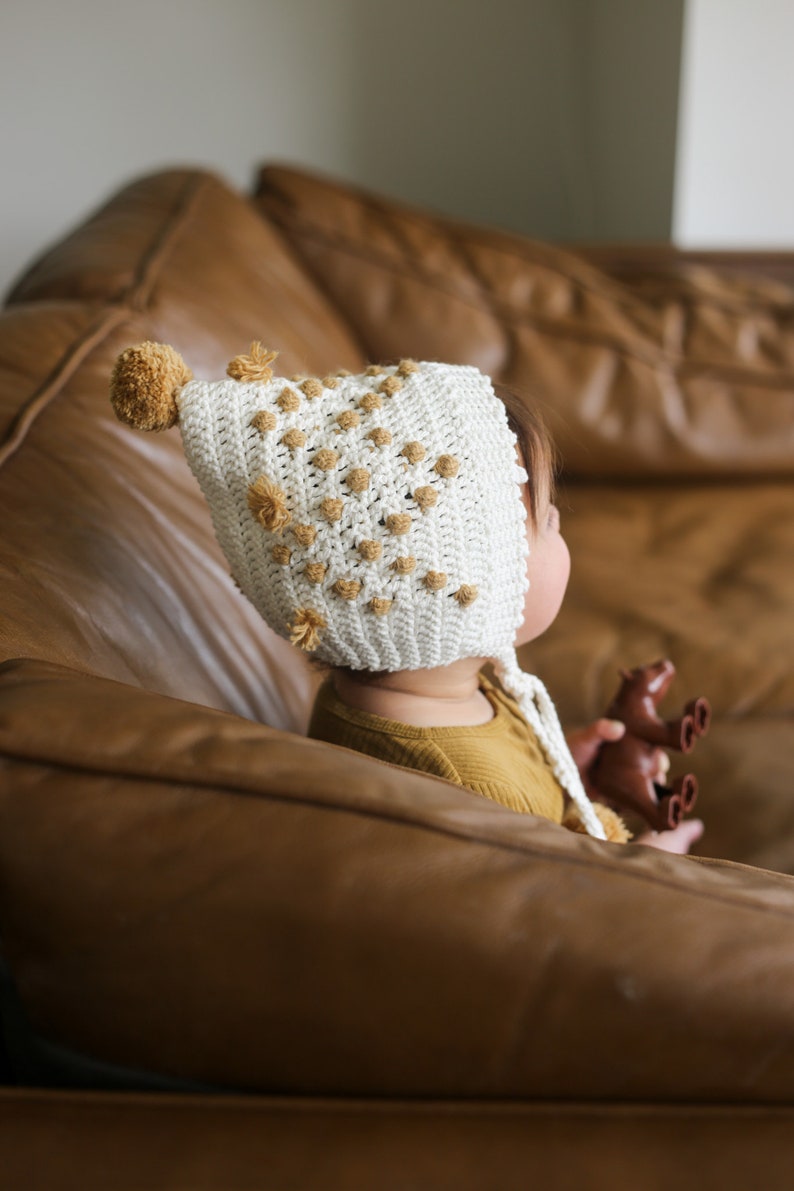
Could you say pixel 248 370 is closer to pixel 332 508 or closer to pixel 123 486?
pixel 332 508

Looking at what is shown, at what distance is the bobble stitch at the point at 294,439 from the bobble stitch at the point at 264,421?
0.04 feet

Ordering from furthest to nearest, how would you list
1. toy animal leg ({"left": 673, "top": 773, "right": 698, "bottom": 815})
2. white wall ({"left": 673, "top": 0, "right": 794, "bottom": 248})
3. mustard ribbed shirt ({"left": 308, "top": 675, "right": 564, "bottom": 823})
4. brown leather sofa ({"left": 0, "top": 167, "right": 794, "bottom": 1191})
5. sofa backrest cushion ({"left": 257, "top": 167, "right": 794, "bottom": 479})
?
white wall ({"left": 673, "top": 0, "right": 794, "bottom": 248}) < sofa backrest cushion ({"left": 257, "top": 167, "right": 794, "bottom": 479}) < toy animal leg ({"left": 673, "top": 773, "right": 698, "bottom": 815}) < mustard ribbed shirt ({"left": 308, "top": 675, "right": 564, "bottom": 823}) < brown leather sofa ({"left": 0, "top": 167, "right": 794, "bottom": 1191})

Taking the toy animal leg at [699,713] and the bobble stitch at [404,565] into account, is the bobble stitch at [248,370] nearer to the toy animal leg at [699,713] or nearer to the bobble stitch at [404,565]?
the bobble stitch at [404,565]

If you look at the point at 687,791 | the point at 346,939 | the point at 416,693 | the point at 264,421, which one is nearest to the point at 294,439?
the point at 264,421

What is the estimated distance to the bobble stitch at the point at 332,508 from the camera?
75 cm

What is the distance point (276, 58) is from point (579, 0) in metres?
0.73

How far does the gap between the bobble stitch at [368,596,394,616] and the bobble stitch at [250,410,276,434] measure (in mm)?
140

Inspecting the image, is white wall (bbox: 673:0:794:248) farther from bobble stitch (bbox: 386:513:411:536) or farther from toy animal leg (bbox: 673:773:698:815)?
bobble stitch (bbox: 386:513:411:536)

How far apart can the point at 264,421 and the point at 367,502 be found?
0.09 meters

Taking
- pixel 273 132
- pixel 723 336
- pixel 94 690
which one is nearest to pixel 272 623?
pixel 94 690

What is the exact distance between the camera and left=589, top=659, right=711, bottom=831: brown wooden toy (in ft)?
3.23

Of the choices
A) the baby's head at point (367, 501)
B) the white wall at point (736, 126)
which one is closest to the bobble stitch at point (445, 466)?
the baby's head at point (367, 501)

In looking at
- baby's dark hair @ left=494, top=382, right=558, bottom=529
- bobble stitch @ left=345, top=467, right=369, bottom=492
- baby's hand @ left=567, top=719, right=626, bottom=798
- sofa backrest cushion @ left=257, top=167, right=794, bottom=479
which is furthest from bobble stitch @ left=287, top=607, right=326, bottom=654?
sofa backrest cushion @ left=257, top=167, right=794, bottom=479

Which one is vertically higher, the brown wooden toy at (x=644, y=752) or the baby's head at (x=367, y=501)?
the baby's head at (x=367, y=501)
